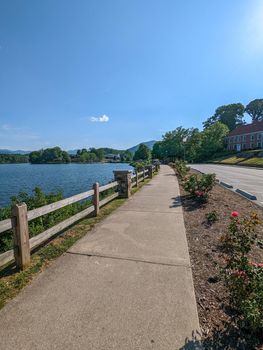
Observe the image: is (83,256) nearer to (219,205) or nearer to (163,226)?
(163,226)

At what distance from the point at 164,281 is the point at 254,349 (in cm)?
129

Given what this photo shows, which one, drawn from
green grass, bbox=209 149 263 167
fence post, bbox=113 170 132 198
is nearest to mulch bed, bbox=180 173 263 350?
fence post, bbox=113 170 132 198

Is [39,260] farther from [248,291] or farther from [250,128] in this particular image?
[250,128]

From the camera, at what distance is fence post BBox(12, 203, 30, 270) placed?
338cm

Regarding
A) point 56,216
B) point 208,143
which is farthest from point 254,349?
point 208,143

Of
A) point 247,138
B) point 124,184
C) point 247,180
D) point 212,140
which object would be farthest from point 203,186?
point 247,138

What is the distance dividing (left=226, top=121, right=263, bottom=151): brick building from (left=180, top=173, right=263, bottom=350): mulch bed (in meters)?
59.7

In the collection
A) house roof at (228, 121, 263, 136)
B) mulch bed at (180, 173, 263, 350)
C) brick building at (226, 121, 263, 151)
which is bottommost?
mulch bed at (180, 173, 263, 350)

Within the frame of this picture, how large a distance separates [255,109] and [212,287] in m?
93.9

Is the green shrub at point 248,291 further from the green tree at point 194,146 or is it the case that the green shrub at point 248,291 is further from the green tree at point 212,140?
the green tree at point 212,140

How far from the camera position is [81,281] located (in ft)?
10.2

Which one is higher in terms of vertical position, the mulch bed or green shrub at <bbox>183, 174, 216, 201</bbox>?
green shrub at <bbox>183, 174, 216, 201</bbox>

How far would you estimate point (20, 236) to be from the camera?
3.43m

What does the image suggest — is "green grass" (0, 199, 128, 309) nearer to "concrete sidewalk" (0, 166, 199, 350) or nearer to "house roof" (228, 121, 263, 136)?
"concrete sidewalk" (0, 166, 199, 350)
